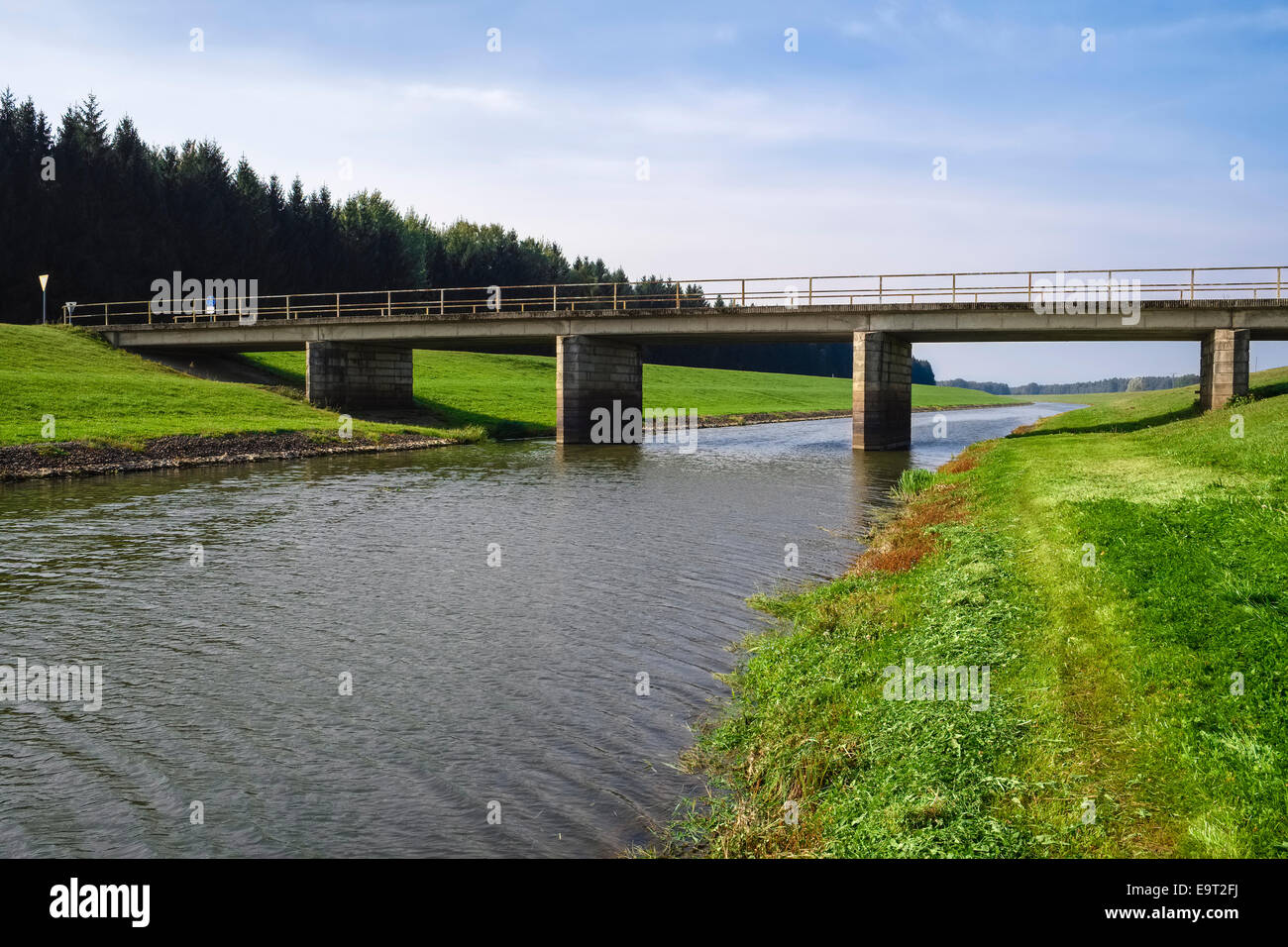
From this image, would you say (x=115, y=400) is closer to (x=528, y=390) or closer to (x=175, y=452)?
(x=175, y=452)

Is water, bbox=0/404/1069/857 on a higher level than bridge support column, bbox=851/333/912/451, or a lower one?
lower

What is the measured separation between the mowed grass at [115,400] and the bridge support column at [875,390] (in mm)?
22398

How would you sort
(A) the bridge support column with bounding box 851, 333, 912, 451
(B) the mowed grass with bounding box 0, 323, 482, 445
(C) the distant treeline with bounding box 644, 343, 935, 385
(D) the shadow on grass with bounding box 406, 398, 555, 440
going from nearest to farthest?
(B) the mowed grass with bounding box 0, 323, 482, 445 → (A) the bridge support column with bounding box 851, 333, 912, 451 → (D) the shadow on grass with bounding box 406, 398, 555, 440 → (C) the distant treeline with bounding box 644, 343, 935, 385

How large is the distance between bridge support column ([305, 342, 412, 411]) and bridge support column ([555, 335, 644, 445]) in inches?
565

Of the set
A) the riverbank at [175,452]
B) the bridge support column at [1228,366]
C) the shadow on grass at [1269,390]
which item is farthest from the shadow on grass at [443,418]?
the shadow on grass at [1269,390]

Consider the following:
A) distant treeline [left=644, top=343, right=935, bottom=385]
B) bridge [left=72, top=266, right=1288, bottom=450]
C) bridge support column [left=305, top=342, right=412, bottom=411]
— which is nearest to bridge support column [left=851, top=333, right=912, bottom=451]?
bridge [left=72, top=266, right=1288, bottom=450]

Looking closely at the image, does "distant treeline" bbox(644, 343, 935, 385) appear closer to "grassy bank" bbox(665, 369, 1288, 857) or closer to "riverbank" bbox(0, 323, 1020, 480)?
"riverbank" bbox(0, 323, 1020, 480)

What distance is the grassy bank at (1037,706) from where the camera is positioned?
23.5 feet

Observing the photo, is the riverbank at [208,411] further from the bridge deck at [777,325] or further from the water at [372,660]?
the water at [372,660]

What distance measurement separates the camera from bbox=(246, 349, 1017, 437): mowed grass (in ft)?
226

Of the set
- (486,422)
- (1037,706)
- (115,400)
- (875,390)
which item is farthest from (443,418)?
(1037,706)

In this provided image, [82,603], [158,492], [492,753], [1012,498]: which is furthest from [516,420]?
[492,753]

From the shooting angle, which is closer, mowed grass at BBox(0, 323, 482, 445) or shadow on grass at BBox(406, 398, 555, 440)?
mowed grass at BBox(0, 323, 482, 445)
